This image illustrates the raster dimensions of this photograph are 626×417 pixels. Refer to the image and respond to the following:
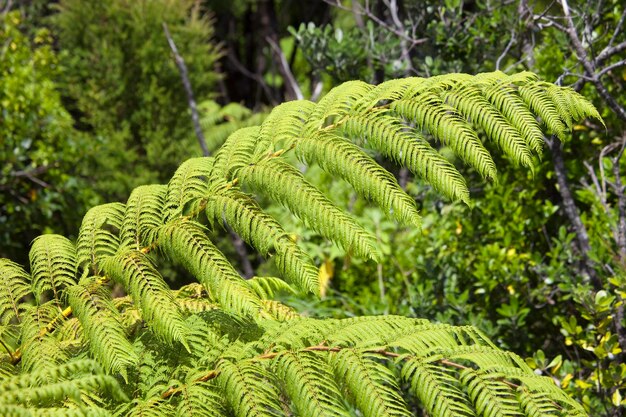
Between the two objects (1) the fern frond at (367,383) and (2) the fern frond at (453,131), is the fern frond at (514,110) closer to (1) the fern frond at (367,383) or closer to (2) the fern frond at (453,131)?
(2) the fern frond at (453,131)

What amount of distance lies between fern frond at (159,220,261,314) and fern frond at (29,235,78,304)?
317 millimetres

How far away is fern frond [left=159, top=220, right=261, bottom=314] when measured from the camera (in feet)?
6.77

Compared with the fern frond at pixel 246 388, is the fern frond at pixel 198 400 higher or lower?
lower

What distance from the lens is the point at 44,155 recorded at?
6.18 meters

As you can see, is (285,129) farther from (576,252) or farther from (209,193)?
(576,252)

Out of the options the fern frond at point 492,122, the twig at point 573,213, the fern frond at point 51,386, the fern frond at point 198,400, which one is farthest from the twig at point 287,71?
the fern frond at point 51,386

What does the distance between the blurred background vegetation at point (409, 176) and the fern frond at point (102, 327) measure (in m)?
1.82

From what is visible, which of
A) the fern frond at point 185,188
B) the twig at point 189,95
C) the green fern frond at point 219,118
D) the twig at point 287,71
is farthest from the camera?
the green fern frond at point 219,118

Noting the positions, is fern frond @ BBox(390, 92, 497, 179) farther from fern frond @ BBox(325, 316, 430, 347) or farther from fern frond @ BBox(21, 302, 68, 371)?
fern frond @ BBox(21, 302, 68, 371)

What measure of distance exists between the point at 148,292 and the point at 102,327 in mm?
154

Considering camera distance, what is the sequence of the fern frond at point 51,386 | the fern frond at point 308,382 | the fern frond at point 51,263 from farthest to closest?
1. the fern frond at point 51,263
2. the fern frond at point 308,382
3. the fern frond at point 51,386

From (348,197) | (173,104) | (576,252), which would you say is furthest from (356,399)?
(173,104)

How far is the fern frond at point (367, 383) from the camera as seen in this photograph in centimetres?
185

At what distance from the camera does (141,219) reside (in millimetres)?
2412
